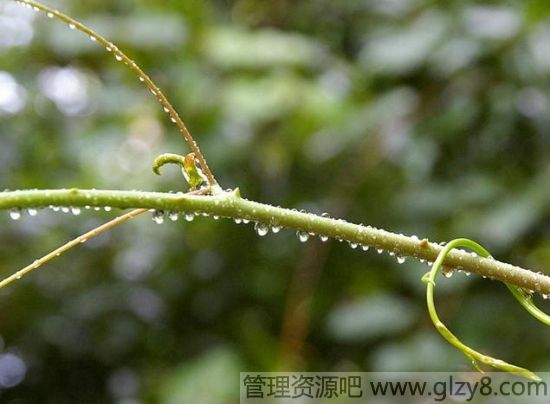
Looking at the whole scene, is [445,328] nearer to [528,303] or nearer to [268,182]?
[528,303]

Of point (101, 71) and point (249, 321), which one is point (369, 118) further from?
point (101, 71)

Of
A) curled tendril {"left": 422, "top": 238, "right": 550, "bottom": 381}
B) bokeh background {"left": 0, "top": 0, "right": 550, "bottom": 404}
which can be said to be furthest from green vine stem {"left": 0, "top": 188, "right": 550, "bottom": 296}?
bokeh background {"left": 0, "top": 0, "right": 550, "bottom": 404}

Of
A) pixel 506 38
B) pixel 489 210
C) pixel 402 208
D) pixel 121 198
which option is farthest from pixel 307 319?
pixel 121 198

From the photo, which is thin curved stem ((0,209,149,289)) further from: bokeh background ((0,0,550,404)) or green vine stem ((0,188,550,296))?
bokeh background ((0,0,550,404))

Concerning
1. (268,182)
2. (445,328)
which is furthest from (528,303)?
(268,182)

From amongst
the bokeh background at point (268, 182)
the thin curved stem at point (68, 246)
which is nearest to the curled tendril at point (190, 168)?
the thin curved stem at point (68, 246)

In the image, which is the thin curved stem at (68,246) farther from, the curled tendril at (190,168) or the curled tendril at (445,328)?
the curled tendril at (445,328)

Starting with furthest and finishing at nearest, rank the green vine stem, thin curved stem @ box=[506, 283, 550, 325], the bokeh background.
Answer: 1. the bokeh background
2. thin curved stem @ box=[506, 283, 550, 325]
3. the green vine stem
